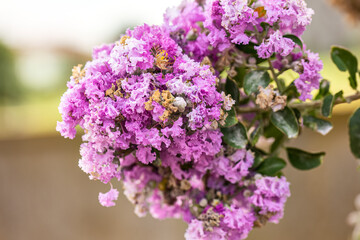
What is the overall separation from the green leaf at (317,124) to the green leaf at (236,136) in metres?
0.18

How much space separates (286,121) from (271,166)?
9cm

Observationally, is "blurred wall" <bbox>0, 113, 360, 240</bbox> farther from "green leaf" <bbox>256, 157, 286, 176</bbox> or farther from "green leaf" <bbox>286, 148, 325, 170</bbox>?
"green leaf" <bbox>256, 157, 286, 176</bbox>

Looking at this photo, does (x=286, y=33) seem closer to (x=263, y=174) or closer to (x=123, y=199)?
(x=263, y=174)

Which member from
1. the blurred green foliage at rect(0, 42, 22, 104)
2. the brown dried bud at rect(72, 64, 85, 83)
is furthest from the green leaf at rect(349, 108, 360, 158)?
the blurred green foliage at rect(0, 42, 22, 104)

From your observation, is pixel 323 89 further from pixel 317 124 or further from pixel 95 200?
pixel 95 200

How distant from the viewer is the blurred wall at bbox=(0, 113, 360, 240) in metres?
2.38

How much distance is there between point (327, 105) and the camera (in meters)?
0.75

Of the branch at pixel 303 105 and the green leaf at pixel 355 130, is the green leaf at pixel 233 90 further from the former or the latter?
the green leaf at pixel 355 130

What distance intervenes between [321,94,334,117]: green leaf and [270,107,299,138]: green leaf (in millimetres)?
79

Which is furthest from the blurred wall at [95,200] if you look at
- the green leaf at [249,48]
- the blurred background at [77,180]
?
the green leaf at [249,48]

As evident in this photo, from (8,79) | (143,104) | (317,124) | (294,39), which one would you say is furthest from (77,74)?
(8,79)

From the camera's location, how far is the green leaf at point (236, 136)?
0.70 metres

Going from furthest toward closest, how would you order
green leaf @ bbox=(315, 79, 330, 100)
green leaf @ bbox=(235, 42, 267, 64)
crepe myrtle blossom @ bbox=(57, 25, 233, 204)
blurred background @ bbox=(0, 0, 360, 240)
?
blurred background @ bbox=(0, 0, 360, 240) < green leaf @ bbox=(315, 79, 330, 100) < green leaf @ bbox=(235, 42, 267, 64) < crepe myrtle blossom @ bbox=(57, 25, 233, 204)

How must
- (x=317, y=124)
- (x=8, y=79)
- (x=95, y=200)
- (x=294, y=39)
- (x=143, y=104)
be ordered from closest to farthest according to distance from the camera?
(x=143, y=104) < (x=294, y=39) < (x=317, y=124) < (x=95, y=200) < (x=8, y=79)
